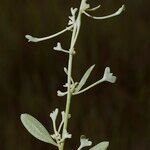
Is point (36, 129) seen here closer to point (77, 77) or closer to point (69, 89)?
point (69, 89)

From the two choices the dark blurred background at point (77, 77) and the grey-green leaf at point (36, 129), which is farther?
the dark blurred background at point (77, 77)

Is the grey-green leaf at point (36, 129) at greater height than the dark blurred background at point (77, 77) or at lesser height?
lesser

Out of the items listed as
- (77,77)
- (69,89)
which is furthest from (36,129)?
(77,77)

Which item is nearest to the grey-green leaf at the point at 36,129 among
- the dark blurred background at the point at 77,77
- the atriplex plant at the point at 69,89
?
the atriplex plant at the point at 69,89

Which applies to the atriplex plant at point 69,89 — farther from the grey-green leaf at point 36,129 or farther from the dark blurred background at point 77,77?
the dark blurred background at point 77,77

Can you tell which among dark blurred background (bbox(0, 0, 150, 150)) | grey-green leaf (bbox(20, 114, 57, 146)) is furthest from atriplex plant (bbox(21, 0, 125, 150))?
dark blurred background (bbox(0, 0, 150, 150))

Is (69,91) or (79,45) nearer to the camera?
(69,91)

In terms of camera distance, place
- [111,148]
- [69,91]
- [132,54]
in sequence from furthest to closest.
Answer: [132,54] < [111,148] < [69,91]

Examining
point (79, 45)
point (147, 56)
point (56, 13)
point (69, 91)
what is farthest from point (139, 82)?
point (69, 91)

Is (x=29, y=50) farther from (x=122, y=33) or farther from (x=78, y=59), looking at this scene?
(x=122, y=33)
